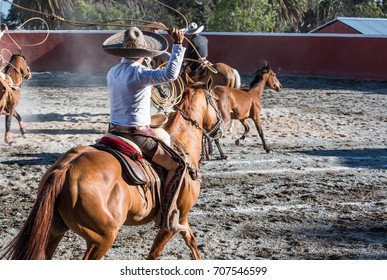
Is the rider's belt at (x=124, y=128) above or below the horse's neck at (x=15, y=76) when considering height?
above

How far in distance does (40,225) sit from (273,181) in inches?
222

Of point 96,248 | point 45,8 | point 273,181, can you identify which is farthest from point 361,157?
point 45,8

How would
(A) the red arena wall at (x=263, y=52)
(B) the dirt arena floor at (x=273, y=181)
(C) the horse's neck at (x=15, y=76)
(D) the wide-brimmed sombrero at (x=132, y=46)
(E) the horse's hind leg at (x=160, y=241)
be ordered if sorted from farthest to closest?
(A) the red arena wall at (x=263, y=52), (C) the horse's neck at (x=15, y=76), (B) the dirt arena floor at (x=273, y=181), (E) the horse's hind leg at (x=160, y=241), (D) the wide-brimmed sombrero at (x=132, y=46)

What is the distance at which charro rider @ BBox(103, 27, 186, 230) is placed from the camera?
5508 mm

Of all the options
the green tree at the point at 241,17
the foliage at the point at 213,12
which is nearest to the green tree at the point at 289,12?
the foliage at the point at 213,12

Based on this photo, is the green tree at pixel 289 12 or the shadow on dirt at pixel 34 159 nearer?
the shadow on dirt at pixel 34 159

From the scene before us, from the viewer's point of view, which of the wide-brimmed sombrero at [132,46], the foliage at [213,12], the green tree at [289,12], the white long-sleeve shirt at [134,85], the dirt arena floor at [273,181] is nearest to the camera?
the white long-sleeve shirt at [134,85]

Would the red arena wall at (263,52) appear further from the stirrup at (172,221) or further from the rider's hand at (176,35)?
the rider's hand at (176,35)

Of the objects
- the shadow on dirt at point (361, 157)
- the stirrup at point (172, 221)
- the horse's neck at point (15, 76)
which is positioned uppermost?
the stirrup at point (172, 221)

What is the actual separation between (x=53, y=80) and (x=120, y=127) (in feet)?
55.1

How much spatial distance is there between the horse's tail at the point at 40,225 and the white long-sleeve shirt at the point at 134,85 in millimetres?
890

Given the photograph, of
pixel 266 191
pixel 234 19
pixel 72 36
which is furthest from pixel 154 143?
pixel 234 19

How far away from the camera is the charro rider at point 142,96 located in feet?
18.1

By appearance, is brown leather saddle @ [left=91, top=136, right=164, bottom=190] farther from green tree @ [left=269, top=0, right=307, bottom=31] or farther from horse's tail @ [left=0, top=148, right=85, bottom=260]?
green tree @ [left=269, top=0, right=307, bottom=31]
